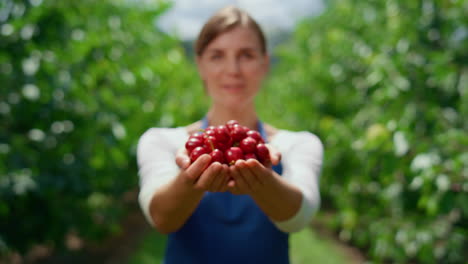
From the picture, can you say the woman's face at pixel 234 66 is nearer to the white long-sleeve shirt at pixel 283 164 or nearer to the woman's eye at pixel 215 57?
the woman's eye at pixel 215 57

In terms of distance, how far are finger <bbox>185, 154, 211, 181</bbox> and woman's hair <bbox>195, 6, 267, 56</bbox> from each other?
731 mm

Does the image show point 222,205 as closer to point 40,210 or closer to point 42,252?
point 40,210

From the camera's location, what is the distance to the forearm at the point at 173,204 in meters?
1.36

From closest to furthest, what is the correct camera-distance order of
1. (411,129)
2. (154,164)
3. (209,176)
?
(209,176) → (154,164) → (411,129)

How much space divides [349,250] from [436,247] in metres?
3.16

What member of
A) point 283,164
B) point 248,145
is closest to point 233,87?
point 283,164

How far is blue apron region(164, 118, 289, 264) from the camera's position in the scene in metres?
1.67

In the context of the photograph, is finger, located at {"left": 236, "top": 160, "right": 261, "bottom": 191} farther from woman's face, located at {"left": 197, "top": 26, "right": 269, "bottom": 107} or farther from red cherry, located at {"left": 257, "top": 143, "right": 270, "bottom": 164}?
woman's face, located at {"left": 197, "top": 26, "right": 269, "bottom": 107}

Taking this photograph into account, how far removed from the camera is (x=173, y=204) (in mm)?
1411

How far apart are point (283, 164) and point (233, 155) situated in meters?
0.45

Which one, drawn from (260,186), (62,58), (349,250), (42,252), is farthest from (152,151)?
(349,250)

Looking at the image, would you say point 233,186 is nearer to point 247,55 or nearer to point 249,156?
point 249,156

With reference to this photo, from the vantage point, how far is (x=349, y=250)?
22.8ft

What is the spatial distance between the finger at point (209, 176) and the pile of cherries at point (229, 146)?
3.0 inches
